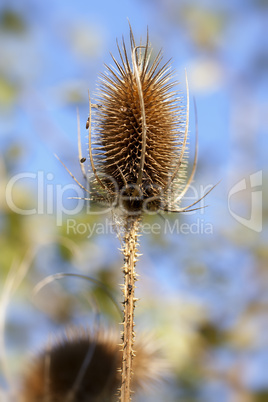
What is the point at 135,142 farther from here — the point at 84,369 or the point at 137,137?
the point at 84,369

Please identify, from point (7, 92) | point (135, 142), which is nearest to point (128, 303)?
point (135, 142)

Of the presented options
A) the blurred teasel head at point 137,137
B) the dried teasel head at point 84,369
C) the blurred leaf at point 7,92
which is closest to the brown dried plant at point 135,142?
the blurred teasel head at point 137,137

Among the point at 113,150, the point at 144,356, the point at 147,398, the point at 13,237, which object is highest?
the point at 113,150

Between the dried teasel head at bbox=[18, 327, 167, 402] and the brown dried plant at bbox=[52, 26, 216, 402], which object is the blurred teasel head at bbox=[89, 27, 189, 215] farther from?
the dried teasel head at bbox=[18, 327, 167, 402]

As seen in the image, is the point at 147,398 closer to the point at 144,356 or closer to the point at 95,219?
the point at 144,356

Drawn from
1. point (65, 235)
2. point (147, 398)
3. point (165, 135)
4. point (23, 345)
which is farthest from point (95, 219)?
point (165, 135)

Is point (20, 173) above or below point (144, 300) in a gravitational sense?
above

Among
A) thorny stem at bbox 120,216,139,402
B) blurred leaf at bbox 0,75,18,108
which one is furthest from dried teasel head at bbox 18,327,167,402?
blurred leaf at bbox 0,75,18,108
